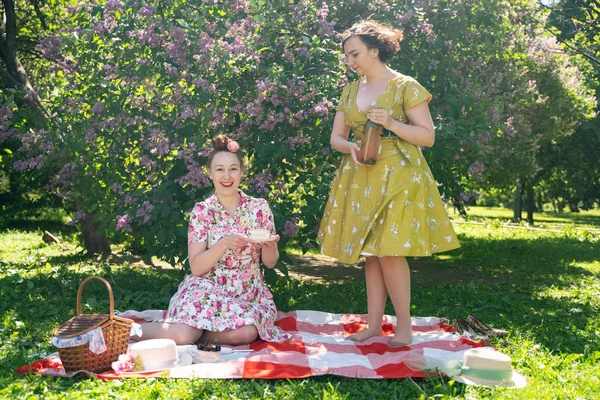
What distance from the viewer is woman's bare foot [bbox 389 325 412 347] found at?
3830mm

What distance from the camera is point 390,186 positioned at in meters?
3.77

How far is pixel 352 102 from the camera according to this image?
3988 millimetres

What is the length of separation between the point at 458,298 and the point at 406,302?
1949mm

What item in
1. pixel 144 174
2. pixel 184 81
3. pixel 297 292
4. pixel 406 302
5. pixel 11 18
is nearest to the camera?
pixel 406 302

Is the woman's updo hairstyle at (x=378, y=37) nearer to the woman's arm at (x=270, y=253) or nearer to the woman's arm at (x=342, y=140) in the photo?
the woman's arm at (x=342, y=140)

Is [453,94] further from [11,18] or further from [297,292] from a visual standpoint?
[11,18]

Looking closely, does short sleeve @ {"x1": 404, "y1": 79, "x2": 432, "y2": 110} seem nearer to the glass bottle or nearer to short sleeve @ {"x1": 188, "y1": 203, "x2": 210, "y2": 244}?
the glass bottle

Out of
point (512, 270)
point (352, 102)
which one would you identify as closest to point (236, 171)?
point (352, 102)

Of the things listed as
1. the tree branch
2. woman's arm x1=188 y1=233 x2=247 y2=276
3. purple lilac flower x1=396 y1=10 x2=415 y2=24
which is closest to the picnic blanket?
woman's arm x1=188 y1=233 x2=247 y2=276

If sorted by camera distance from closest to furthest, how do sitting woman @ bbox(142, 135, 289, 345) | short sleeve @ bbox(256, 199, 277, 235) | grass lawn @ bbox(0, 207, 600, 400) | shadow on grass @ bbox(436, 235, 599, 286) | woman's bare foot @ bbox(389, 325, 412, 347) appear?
grass lawn @ bbox(0, 207, 600, 400), sitting woman @ bbox(142, 135, 289, 345), woman's bare foot @ bbox(389, 325, 412, 347), short sleeve @ bbox(256, 199, 277, 235), shadow on grass @ bbox(436, 235, 599, 286)

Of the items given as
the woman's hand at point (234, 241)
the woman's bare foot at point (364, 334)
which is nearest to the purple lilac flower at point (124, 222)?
the woman's hand at point (234, 241)

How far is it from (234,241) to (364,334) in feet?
3.34

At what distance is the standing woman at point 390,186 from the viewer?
373 cm

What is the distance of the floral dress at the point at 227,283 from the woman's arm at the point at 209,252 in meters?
0.06
